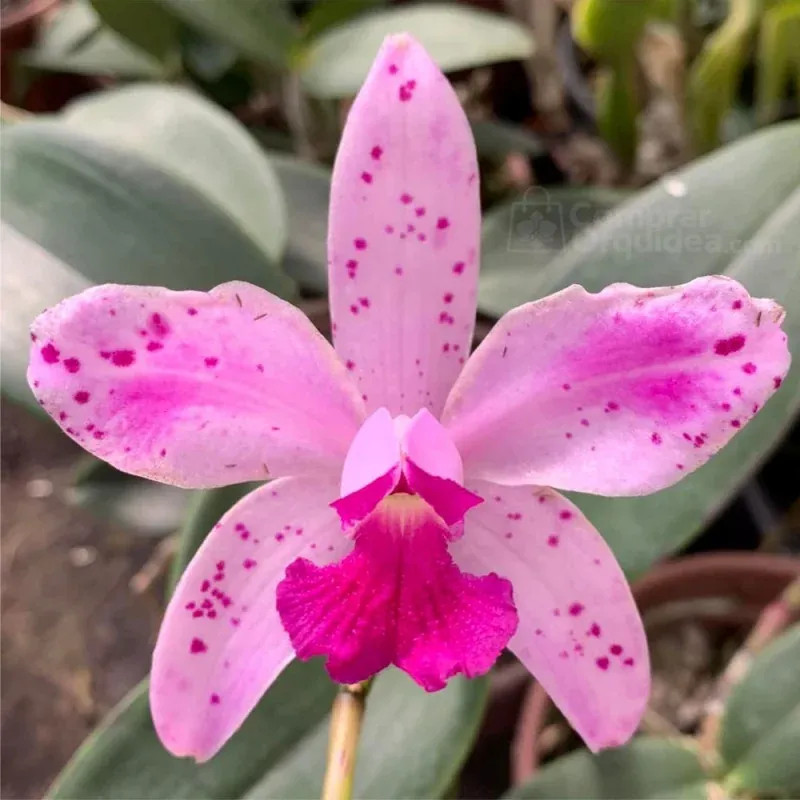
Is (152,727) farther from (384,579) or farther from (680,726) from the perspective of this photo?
(680,726)

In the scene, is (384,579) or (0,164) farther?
(0,164)

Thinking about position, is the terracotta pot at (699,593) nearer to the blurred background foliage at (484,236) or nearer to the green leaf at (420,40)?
the blurred background foliage at (484,236)

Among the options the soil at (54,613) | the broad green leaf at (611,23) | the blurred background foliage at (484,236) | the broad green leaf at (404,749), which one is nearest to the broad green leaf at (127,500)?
the blurred background foliage at (484,236)

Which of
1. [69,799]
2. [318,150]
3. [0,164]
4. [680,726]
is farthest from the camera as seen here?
[318,150]

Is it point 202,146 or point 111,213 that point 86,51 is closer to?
point 202,146

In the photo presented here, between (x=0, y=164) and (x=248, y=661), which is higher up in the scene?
(x=0, y=164)

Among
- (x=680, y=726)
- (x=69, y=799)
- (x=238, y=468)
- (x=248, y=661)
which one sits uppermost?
(x=238, y=468)

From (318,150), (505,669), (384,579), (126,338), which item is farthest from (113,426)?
(318,150)
